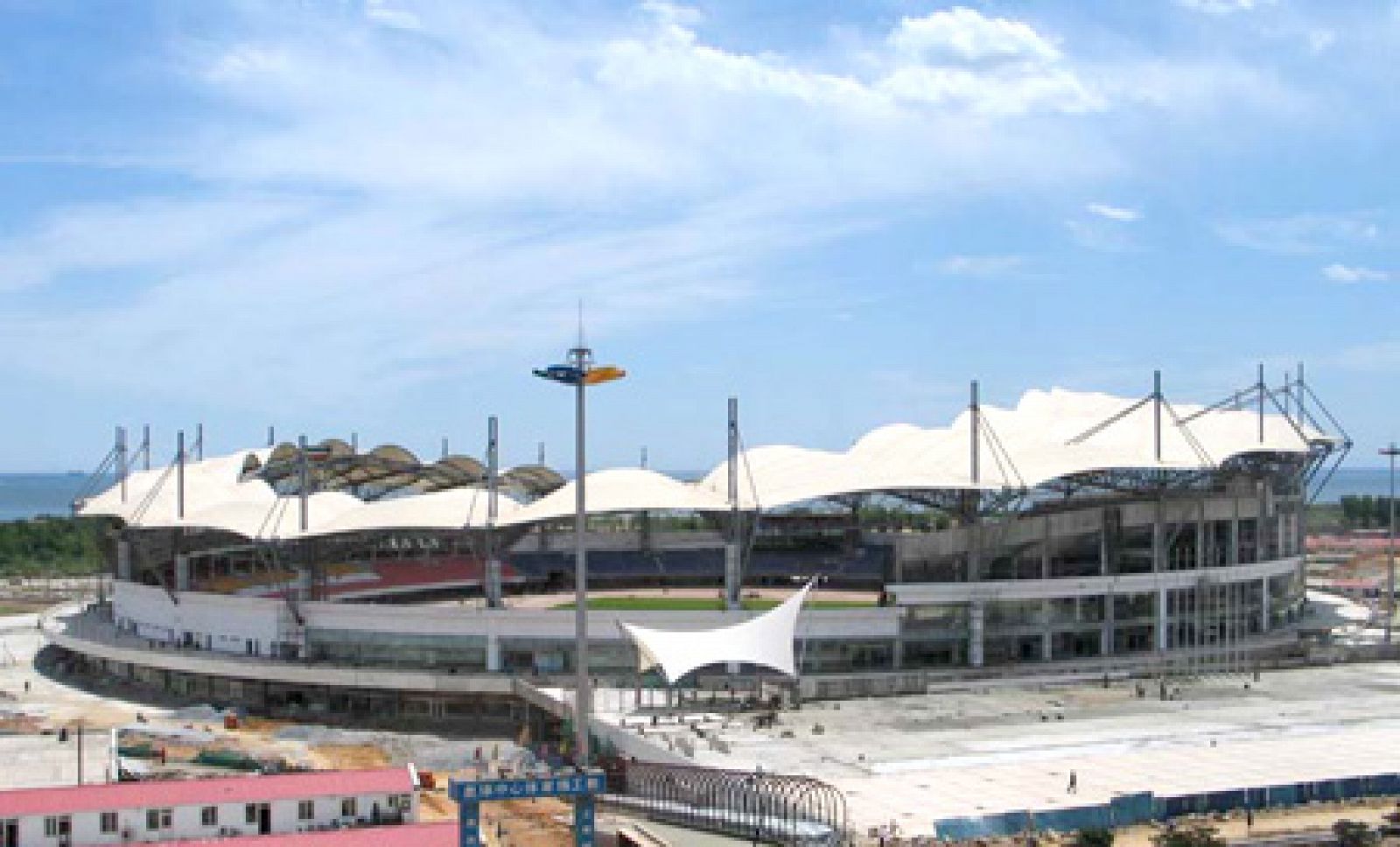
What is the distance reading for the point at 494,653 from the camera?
263ft

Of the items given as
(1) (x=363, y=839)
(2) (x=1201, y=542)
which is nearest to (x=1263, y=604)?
(2) (x=1201, y=542)

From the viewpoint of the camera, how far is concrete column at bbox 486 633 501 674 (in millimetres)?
80062

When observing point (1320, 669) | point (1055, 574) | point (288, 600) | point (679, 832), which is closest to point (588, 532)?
point (288, 600)

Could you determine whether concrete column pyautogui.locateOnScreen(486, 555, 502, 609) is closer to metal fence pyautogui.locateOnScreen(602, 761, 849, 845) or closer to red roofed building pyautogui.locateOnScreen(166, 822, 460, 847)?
metal fence pyautogui.locateOnScreen(602, 761, 849, 845)

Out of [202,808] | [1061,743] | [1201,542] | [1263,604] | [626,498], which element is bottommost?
[1061,743]

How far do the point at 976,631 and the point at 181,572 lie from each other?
51480mm

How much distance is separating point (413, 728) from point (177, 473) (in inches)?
1456

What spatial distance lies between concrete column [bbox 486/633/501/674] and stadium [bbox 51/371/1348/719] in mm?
108

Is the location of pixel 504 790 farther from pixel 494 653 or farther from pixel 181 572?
pixel 181 572

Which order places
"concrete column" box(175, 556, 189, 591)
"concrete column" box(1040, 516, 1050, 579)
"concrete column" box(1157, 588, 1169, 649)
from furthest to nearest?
1. "concrete column" box(175, 556, 189, 591)
2. "concrete column" box(1157, 588, 1169, 649)
3. "concrete column" box(1040, 516, 1050, 579)

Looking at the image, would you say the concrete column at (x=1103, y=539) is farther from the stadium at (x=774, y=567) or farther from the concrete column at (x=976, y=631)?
the concrete column at (x=976, y=631)

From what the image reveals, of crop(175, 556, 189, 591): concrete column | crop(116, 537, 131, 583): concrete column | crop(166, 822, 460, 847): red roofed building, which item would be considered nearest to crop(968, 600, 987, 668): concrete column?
crop(166, 822, 460, 847): red roofed building

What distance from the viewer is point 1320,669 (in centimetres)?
8450

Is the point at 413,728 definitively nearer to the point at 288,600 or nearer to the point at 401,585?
the point at 288,600
